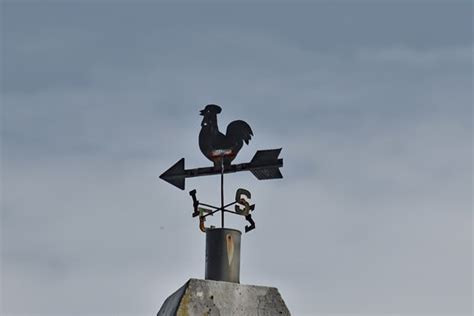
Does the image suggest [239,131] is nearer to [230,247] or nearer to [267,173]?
[267,173]

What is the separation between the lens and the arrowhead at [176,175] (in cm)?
566

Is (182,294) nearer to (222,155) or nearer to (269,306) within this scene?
(269,306)

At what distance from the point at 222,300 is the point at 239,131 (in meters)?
1.42

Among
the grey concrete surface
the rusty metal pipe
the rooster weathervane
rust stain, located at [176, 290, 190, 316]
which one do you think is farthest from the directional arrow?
rust stain, located at [176, 290, 190, 316]

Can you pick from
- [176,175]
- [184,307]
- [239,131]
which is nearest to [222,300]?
[184,307]

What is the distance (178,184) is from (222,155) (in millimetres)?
460

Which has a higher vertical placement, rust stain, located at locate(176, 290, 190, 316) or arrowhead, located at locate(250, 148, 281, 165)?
arrowhead, located at locate(250, 148, 281, 165)

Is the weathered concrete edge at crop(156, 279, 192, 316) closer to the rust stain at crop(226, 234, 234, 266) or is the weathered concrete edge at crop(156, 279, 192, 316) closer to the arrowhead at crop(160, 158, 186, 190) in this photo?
the rust stain at crop(226, 234, 234, 266)

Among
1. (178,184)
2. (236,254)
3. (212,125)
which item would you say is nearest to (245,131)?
(212,125)

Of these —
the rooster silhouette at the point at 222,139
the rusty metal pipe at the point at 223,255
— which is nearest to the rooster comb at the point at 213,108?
the rooster silhouette at the point at 222,139

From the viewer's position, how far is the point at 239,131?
18.3 ft

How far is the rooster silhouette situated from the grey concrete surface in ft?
3.41

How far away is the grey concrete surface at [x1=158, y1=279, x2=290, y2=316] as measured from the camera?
15.3 feet

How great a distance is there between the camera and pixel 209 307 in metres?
4.69
